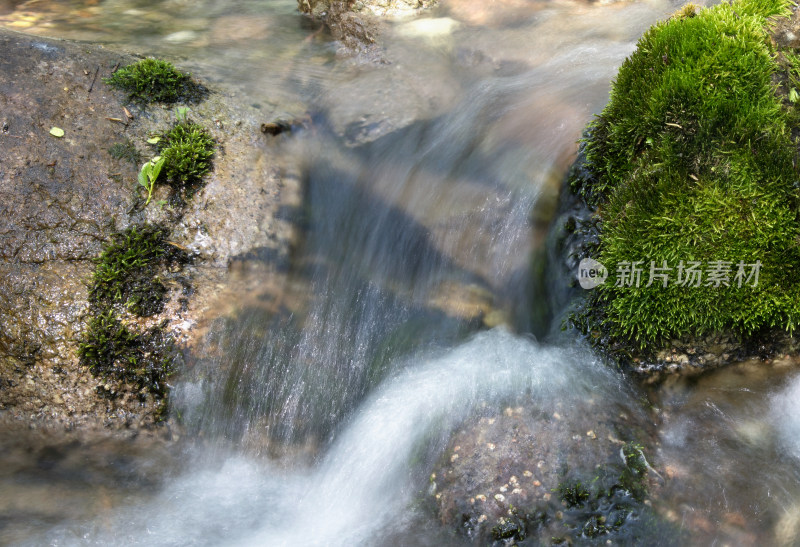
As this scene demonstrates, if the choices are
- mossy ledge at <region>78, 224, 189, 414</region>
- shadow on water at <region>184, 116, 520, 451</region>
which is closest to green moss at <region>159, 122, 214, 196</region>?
mossy ledge at <region>78, 224, 189, 414</region>

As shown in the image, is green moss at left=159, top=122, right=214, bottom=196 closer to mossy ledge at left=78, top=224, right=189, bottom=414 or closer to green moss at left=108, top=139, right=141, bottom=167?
green moss at left=108, top=139, right=141, bottom=167

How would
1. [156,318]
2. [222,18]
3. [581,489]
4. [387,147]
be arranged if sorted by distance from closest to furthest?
[581,489], [156,318], [387,147], [222,18]

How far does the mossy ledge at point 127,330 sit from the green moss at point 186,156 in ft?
2.48

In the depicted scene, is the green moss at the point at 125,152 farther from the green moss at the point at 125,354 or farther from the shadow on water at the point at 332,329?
the shadow on water at the point at 332,329

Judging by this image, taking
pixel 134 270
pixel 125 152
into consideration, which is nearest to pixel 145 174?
pixel 125 152

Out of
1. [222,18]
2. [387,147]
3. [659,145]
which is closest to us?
[659,145]

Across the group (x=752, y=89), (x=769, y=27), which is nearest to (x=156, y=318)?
(x=752, y=89)

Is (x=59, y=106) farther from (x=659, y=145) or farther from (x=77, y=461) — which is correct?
(x=659, y=145)

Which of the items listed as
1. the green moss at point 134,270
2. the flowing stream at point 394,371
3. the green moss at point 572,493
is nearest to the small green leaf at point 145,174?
the green moss at point 134,270

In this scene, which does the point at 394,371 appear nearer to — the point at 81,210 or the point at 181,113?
the point at 81,210

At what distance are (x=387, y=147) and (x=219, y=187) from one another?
174 cm

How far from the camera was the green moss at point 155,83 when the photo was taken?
226 inches

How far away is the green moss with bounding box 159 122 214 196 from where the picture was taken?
527 cm

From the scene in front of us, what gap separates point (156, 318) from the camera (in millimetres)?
4773
